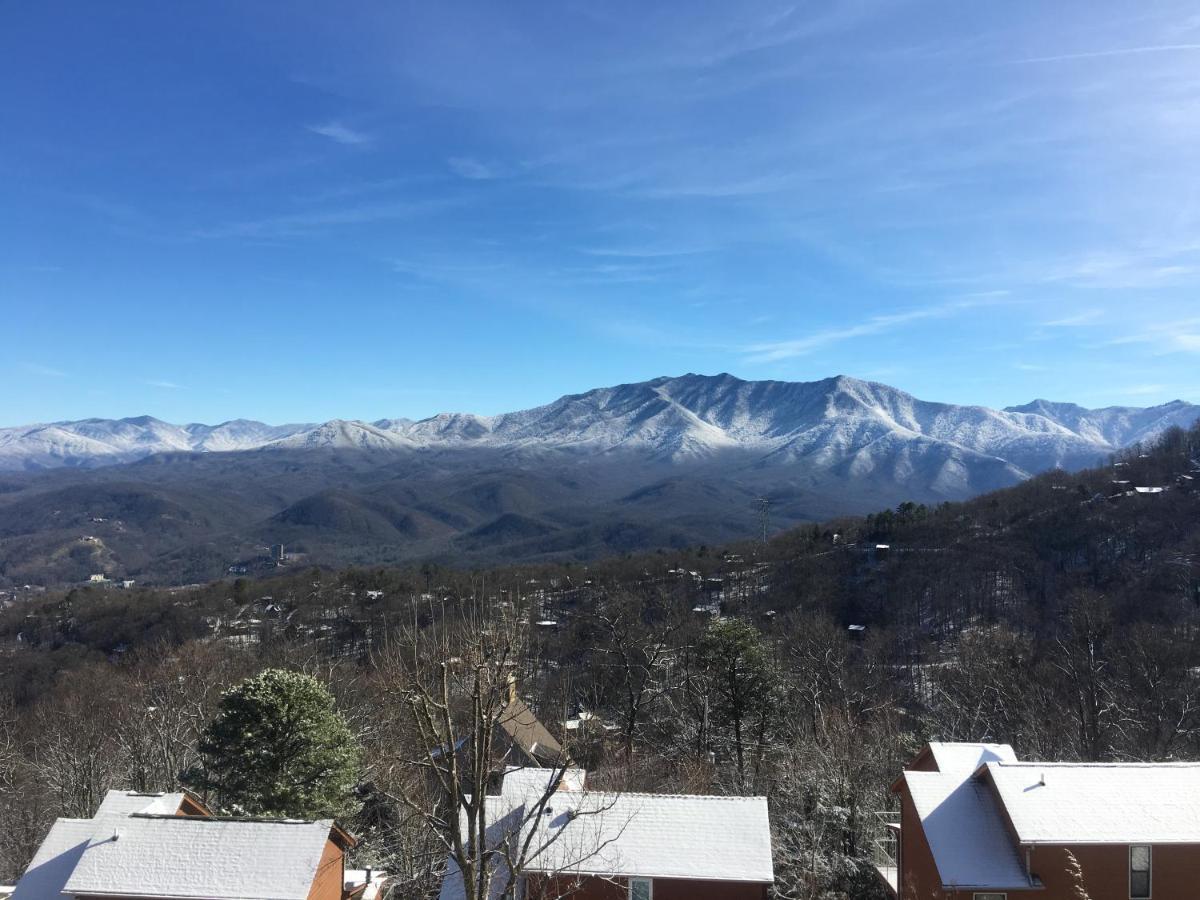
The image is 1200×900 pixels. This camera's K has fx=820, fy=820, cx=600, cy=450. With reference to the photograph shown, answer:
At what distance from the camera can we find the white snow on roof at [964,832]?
1756cm

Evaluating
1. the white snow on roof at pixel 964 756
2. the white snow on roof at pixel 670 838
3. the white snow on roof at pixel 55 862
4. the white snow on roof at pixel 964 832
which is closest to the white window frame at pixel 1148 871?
the white snow on roof at pixel 964 832

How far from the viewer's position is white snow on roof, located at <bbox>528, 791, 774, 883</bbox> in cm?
1838

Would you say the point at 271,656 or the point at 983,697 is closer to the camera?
the point at 983,697

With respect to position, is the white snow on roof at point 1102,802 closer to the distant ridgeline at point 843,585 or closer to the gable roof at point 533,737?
the gable roof at point 533,737

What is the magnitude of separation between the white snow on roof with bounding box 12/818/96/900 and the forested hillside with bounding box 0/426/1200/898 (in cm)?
759

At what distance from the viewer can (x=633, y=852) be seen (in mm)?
18844

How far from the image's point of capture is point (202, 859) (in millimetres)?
18438

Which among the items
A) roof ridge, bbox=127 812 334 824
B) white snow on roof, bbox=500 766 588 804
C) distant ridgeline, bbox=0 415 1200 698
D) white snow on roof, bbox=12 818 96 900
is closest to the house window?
white snow on roof, bbox=500 766 588 804

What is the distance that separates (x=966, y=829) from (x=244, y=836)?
16.4m

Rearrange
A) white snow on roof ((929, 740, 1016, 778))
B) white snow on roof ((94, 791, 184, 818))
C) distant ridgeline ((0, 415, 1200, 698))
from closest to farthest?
white snow on roof ((929, 740, 1016, 778)) → white snow on roof ((94, 791, 184, 818)) → distant ridgeline ((0, 415, 1200, 698))

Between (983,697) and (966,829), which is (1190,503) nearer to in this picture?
(983,697)

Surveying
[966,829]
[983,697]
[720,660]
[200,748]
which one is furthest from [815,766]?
[200,748]

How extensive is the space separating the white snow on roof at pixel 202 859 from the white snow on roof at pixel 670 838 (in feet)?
17.5

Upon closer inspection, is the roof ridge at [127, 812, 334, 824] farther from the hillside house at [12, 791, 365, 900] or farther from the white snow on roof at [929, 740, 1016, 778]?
the white snow on roof at [929, 740, 1016, 778]
